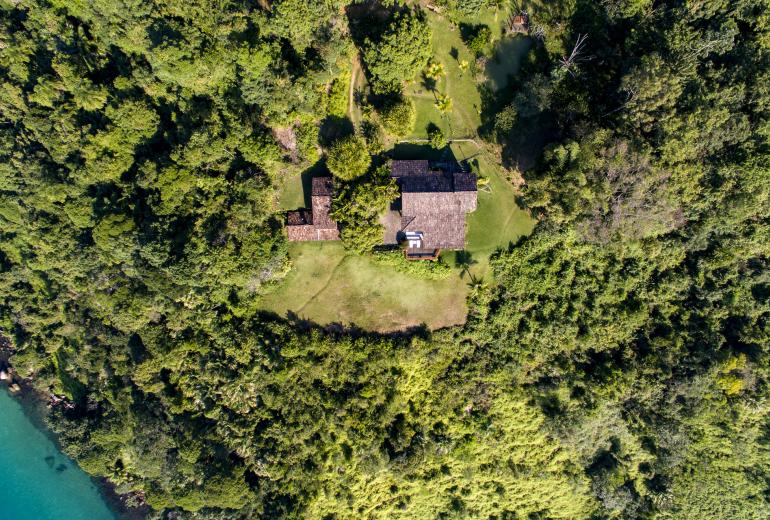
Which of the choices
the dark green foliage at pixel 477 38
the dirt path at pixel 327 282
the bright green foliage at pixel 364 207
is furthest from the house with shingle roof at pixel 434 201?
the dark green foliage at pixel 477 38

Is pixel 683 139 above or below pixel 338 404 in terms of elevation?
above

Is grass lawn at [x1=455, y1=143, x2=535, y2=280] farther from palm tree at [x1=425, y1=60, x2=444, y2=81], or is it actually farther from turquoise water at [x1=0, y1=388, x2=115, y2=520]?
turquoise water at [x1=0, y1=388, x2=115, y2=520]

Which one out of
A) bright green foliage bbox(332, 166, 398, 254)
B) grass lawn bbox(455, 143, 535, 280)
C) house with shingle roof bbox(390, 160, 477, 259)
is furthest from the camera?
grass lawn bbox(455, 143, 535, 280)

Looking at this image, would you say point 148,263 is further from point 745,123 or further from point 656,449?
point 656,449

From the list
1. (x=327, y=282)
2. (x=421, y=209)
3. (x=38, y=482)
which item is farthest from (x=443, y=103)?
(x=38, y=482)

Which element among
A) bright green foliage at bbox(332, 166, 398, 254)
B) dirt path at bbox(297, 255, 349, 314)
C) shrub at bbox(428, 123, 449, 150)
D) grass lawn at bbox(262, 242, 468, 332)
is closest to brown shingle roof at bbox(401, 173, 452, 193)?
bright green foliage at bbox(332, 166, 398, 254)

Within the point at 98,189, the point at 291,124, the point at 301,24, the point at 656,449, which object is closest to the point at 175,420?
the point at 98,189

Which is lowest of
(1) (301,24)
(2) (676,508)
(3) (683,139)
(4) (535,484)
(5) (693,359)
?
(2) (676,508)
